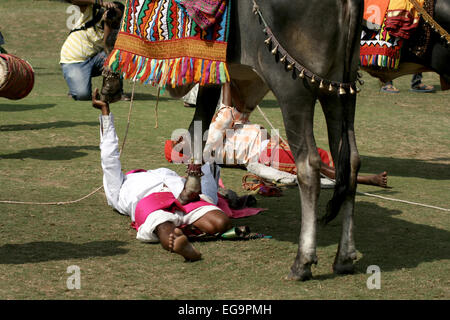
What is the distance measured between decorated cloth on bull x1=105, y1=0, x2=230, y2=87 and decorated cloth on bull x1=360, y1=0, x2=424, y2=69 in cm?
281

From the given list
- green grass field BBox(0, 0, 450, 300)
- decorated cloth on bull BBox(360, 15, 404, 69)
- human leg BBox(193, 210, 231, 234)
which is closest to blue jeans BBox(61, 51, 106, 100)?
green grass field BBox(0, 0, 450, 300)

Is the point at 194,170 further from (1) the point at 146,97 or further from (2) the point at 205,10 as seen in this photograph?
(1) the point at 146,97

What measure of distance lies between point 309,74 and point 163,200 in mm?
1502

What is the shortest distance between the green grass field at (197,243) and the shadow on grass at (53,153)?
0.07ft

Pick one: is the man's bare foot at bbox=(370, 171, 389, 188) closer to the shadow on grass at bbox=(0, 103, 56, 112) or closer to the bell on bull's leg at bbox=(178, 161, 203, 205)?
the bell on bull's leg at bbox=(178, 161, 203, 205)

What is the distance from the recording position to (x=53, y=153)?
25.0ft

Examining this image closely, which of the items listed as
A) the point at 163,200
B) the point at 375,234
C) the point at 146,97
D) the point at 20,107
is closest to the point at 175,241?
the point at 163,200

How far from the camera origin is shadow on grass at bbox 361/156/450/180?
284 inches

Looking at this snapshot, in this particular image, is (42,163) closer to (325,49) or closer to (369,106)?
(325,49)

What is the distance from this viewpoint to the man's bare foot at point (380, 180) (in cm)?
634

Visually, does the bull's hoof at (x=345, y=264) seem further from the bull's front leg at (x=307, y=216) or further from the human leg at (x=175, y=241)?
the human leg at (x=175, y=241)

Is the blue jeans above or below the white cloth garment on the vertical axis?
above

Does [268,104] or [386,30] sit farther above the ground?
[386,30]

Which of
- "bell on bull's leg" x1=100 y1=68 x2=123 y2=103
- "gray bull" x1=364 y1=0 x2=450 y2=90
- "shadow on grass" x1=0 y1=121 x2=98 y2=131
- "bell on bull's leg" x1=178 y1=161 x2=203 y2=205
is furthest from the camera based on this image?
"shadow on grass" x1=0 y1=121 x2=98 y2=131
